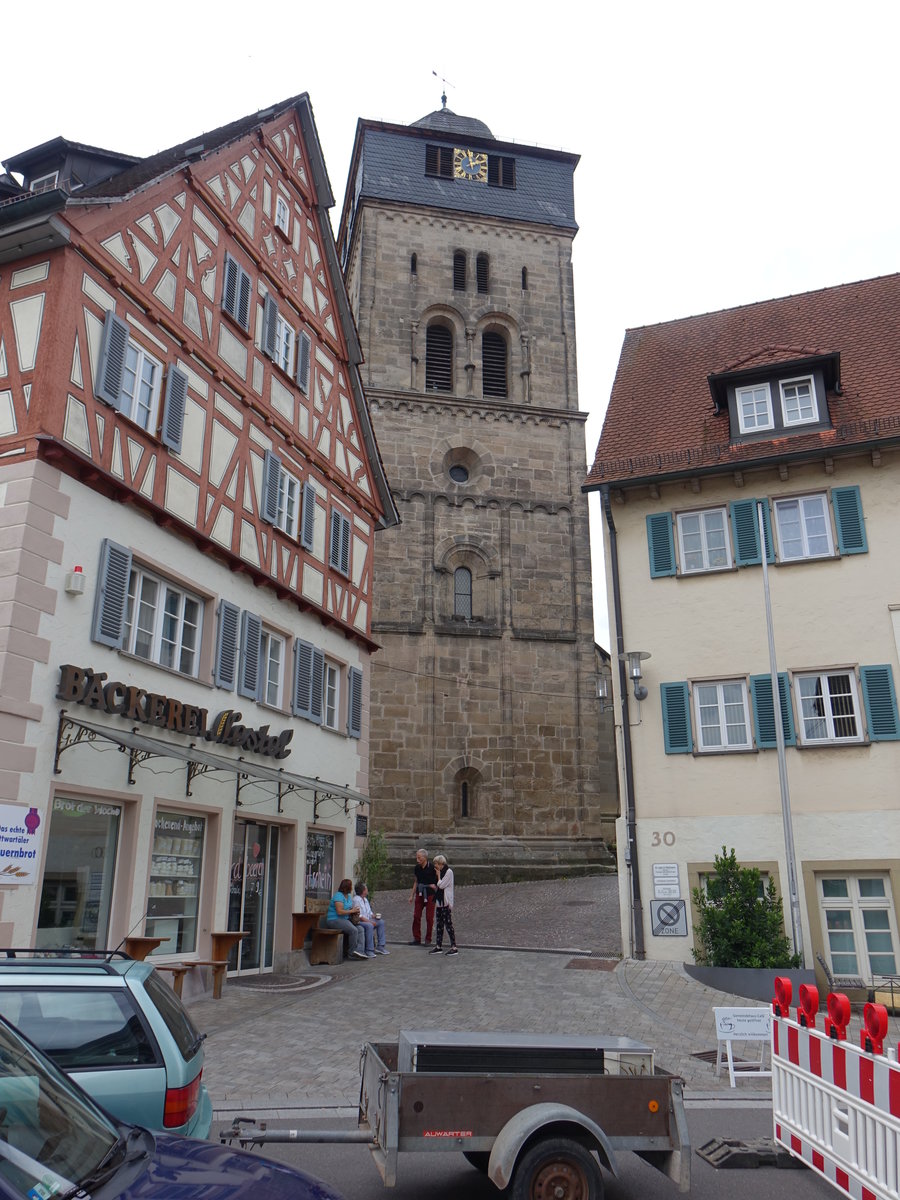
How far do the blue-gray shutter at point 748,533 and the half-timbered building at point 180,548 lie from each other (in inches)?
Answer: 267

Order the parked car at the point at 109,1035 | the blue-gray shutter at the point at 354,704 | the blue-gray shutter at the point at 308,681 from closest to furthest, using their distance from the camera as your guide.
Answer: the parked car at the point at 109,1035, the blue-gray shutter at the point at 308,681, the blue-gray shutter at the point at 354,704

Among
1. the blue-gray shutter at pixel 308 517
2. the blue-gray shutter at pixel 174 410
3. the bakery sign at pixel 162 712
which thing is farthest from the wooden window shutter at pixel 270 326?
the bakery sign at pixel 162 712

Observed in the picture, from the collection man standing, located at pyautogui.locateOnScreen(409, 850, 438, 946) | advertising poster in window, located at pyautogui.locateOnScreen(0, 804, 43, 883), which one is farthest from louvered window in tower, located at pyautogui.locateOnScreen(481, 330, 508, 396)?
advertising poster in window, located at pyautogui.locateOnScreen(0, 804, 43, 883)

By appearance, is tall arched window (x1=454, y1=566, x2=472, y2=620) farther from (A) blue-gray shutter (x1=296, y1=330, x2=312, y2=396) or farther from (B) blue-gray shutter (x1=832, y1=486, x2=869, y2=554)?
(B) blue-gray shutter (x1=832, y1=486, x2=869, y2=554)

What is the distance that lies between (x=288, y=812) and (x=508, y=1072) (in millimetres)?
10271

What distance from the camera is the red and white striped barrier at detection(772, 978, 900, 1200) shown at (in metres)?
5.11

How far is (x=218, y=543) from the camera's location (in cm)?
1398

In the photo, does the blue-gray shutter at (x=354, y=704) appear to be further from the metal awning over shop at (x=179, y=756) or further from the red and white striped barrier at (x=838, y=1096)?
the red and white striped barrier at (x=838, y=1096)

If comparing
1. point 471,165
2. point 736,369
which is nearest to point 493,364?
point 471,165

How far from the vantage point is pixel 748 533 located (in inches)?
649

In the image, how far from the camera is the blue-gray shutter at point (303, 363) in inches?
685

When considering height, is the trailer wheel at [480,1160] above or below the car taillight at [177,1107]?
below

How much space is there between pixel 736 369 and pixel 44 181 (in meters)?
11.7

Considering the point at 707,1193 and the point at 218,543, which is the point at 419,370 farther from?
the point at 707,1193
